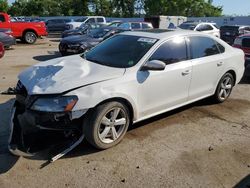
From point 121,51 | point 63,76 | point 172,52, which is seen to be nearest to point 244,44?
point 172,52

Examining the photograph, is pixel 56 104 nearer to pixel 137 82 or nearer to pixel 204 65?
pixel 137 82

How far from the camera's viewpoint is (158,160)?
433 centimetres

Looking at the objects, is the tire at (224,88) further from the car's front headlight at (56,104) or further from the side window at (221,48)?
the car's front headlight at (56,104)

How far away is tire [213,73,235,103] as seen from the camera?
6.53 meters

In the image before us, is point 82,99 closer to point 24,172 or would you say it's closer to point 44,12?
point 24,172

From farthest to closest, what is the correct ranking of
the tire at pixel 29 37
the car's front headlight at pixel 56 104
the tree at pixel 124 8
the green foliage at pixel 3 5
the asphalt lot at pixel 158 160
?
1. the tree at pixel 124 8
2. the green foliage at pixel 3 5
3. the tire at pixel 29 37
4. the car's front headlight at pixel 56 104
5. the asphalt lot at pixel 158 160

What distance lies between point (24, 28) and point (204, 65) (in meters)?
15.6

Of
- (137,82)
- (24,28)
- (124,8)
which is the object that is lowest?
(124,8)

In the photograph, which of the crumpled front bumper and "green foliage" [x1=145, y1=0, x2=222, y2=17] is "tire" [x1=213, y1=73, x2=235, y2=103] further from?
"green foliage" [x1=145, y1=0, x2=222, y2=17]

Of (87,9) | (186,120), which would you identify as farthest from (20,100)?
(87,9)

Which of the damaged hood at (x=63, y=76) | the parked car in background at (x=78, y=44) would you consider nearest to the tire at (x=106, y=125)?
the damaged hood at (x=63, y=76)

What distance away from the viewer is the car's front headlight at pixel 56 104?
4121 millimetres

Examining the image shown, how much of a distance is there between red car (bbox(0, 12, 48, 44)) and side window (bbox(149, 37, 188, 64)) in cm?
1490

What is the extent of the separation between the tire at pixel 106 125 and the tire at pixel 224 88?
2.58 m
